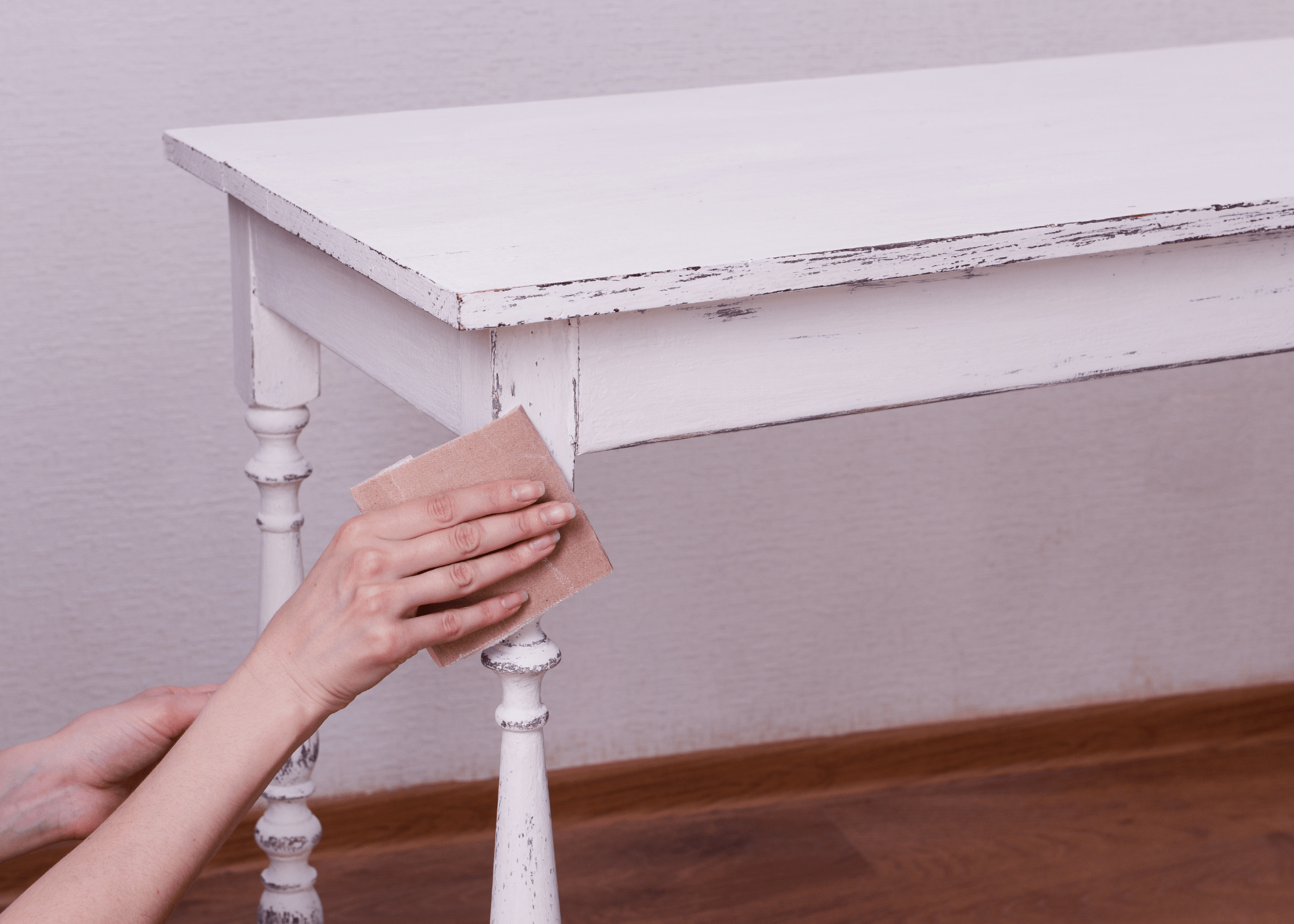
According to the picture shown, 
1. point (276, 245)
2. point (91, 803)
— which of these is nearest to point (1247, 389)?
point (276, 245)

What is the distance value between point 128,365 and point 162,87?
261mm

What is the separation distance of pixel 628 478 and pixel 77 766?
821 mm

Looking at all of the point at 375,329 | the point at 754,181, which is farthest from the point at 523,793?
the point at 754,181

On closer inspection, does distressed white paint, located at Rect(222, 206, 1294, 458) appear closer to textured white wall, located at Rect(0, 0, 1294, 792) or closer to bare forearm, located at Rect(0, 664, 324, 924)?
bare forearm, located at Rect(0, 664, 324, 924)

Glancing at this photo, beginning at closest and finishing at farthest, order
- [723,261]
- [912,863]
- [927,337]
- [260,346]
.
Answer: [723,261]
[927,337]
[260,346]
[912,863]

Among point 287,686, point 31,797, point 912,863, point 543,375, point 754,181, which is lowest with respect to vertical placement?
point 912,863

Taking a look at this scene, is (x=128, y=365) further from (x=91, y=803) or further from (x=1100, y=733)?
(x=1100, y=733)

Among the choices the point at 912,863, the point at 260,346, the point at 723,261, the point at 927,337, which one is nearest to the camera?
the point at 723,261

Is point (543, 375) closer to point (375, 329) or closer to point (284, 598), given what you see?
point (375, 329)

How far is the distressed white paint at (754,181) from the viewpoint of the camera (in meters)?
0.66

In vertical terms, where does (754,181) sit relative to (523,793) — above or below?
above

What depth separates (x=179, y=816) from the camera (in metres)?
0.66

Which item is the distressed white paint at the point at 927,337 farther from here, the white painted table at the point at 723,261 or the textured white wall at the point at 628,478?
the textured white wall at the point at 628,478

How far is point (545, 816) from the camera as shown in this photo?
0.76 metres
